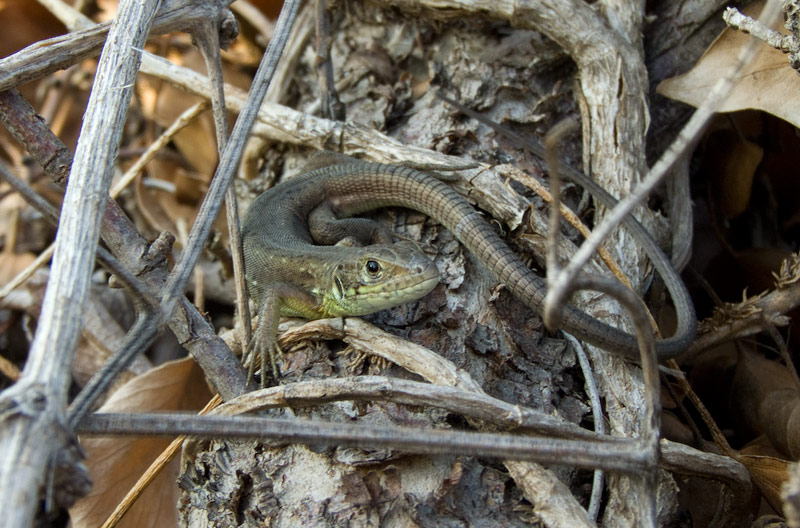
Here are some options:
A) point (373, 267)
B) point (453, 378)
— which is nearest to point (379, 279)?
point (373, 267)

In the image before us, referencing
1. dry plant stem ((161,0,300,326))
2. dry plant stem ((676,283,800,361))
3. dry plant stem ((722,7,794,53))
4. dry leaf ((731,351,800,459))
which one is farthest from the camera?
dry plant stem ((676,283,800,361))

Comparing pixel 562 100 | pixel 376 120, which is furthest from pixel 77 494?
pixel 562 100

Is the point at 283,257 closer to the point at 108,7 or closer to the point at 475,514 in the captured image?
the point at 475,514

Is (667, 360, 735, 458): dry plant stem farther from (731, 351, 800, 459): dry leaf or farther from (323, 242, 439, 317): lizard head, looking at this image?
(323, 242, 439, 317): lizard head

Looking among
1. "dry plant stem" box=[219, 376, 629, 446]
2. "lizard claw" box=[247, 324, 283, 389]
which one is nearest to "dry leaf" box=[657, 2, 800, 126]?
"dry plant stem" box=[219, 376, 629, 446]

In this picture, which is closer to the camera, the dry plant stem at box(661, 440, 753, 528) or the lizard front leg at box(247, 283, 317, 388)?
the dry plant stem at box(661, 440, 753, 528)

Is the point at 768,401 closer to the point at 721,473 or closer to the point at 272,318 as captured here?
the point at 721,473

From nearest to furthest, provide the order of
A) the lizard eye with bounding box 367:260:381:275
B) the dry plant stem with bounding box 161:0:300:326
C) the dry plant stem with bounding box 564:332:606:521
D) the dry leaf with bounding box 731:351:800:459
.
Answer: the dry plant stem with bounding box 161:0:300:326 < the dry plant stem with bounding box 564:332:606:521 < the dry leaf with bounding box 731:351:800:459 < the lizard eye with bounding box 367:260:381:275
